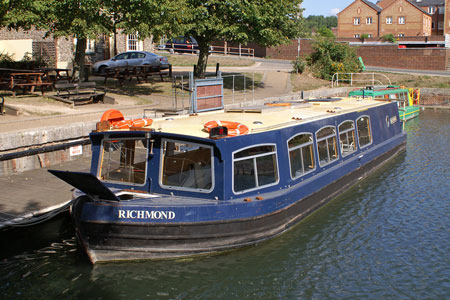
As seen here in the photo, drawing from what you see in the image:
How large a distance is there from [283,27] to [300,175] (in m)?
17.7

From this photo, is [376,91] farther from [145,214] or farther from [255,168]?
[145,214]

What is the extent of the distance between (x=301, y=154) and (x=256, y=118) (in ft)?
4.64

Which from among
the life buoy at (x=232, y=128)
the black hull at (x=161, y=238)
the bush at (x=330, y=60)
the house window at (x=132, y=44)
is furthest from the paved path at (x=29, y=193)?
the bush at (x=330, y=60)

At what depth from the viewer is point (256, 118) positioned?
43.3ft

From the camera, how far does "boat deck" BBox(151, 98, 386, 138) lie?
11336mm

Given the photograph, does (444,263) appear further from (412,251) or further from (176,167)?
(176,167)

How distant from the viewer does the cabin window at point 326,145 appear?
1394 cm

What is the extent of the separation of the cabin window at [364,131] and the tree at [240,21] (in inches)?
440

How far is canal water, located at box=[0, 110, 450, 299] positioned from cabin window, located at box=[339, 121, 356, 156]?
8.32 ft

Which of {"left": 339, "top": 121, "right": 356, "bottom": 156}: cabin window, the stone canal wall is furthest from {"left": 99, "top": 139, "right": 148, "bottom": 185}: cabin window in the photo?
{"left": 339, "top": 121, "right": 356, "bottom": 156}: cabin window

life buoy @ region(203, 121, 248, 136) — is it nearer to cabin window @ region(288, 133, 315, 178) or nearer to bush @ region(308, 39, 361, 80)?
cabin window @ region(288, 133, 315, 178)

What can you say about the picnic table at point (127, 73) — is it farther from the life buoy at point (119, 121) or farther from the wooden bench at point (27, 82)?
the life buoy at point (119, 121)

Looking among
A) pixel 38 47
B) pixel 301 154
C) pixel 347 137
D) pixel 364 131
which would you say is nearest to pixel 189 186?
pixel 301 154

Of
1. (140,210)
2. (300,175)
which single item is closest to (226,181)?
(140,210)
